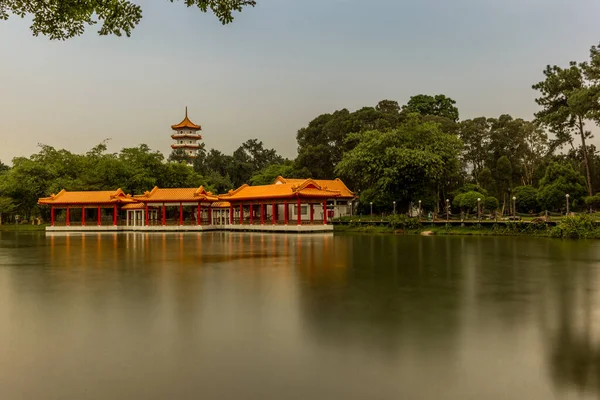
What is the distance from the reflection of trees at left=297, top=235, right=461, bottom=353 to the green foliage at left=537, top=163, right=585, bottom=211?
742 inches

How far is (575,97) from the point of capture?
24.6 metres

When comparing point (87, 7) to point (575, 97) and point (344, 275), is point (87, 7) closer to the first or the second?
point (344, 275)

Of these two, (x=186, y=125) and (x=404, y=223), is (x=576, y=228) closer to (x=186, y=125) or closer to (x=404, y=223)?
(x=404, y=223)

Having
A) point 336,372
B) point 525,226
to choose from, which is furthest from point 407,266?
point 525,226

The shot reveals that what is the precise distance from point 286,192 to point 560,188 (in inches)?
722

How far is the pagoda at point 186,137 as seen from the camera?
213 feet

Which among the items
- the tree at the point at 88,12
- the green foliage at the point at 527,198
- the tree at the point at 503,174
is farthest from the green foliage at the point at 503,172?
the tree at the point at 88,12

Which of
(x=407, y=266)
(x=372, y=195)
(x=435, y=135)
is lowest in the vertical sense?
(x=407, y=266)

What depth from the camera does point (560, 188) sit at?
2772 centimetres

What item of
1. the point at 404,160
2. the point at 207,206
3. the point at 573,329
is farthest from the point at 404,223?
the point at 573,329

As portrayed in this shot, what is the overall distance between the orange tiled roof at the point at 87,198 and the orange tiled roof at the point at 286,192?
8.82m

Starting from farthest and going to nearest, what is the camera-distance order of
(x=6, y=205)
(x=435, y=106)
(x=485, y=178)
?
1. (x=435, y=106)
2. (x=6, y=205)
3. (x=485, y=178)

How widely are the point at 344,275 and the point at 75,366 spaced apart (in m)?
6.91

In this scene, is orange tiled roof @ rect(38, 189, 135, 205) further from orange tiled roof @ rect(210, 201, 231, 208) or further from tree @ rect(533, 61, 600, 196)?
tree @ rect(533, 61, 600, 196)
